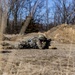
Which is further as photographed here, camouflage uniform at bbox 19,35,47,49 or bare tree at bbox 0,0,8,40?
camouflage uniform at bbox 19,35,47,49

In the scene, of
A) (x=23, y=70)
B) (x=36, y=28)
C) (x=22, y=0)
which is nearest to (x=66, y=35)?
(x=36, y=28)

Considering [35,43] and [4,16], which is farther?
[35,43]

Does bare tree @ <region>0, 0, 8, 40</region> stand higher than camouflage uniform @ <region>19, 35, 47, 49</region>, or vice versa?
bare tree @ <region>0, 0, 8, 40</region>

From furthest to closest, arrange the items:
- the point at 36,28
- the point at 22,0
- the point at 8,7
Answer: the point at 36,28 < the point at 22,0 < the point at 8,7

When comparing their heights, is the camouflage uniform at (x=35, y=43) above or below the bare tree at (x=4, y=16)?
below

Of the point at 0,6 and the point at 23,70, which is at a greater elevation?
the point at 0,6

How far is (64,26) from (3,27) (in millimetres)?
11067

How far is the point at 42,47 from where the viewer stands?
25.8 ft

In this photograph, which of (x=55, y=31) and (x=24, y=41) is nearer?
(x=24, y=41)

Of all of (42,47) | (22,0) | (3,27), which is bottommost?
(42,47)

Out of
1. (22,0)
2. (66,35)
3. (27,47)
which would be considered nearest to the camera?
(22,0)

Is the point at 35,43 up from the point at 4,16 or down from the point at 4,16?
down

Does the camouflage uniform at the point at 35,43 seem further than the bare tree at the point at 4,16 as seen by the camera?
Yes

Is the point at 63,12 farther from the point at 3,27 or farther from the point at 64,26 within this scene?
the point at 3,27
